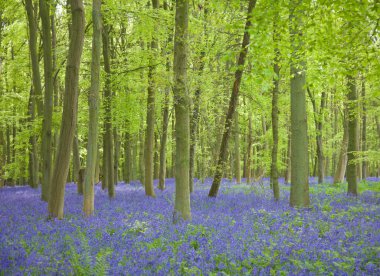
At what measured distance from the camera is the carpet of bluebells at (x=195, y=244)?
571cm

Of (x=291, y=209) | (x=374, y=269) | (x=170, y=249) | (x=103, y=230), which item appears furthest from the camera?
(x=291, y=209)


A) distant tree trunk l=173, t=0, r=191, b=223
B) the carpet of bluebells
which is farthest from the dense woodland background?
the carpet of bluebells

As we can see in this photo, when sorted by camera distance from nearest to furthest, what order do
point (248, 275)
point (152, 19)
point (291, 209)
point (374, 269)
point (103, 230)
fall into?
point (248, 275)
point (374, 269)
point (103, 230)
point (291, 209)
point (152, 19)

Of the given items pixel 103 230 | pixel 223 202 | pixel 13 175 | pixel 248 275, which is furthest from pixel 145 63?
pixel 13 175

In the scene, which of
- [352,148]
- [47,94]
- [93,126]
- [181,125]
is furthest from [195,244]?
[352,148]

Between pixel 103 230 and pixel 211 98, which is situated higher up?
pixel 211 98

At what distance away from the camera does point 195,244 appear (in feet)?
24.1

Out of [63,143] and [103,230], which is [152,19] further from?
[103,230]

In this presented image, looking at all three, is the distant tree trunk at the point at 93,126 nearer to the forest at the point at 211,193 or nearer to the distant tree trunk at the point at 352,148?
the forest at the point at 211,193

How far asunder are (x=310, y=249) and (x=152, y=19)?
9627 mm

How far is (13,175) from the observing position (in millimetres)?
29500

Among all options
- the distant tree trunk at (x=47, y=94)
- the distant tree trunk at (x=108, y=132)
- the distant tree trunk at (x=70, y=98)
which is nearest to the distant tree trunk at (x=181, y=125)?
the distant tree trunk at (x=70, y=98)

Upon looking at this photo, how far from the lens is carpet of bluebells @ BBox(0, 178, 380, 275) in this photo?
5711mm

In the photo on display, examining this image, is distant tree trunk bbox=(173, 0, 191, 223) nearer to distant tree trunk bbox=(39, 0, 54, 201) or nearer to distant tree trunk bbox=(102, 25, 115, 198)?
distant tree trunk bbox=(102, 25, 115, 198)
